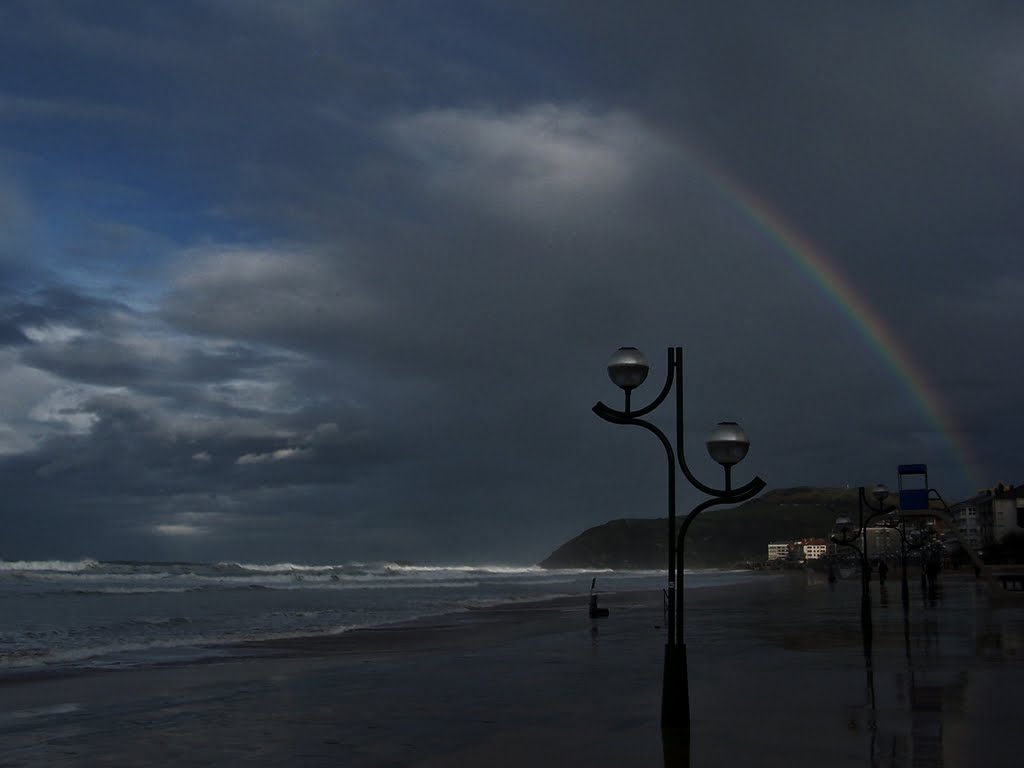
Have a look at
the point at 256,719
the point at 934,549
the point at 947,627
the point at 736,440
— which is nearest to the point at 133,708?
the point at 256,719

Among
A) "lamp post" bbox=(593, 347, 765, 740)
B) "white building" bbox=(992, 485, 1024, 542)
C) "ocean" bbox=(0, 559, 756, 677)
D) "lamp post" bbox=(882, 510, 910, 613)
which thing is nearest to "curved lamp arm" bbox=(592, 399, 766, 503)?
"lamp post" bbox=(593, 347, 765, 740)

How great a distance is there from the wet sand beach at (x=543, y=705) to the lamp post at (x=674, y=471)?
1.40 feet

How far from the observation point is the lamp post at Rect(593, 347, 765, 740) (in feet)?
38.6

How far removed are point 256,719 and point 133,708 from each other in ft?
8.91

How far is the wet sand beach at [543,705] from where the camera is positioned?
10750 millimetres

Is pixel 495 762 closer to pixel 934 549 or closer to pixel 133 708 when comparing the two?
pixel 133 708

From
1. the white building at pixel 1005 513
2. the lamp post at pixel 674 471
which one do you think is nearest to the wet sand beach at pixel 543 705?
the lamp post at pixel 674 471

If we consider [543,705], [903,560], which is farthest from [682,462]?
[903,560]

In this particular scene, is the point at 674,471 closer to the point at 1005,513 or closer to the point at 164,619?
the point at 164,619

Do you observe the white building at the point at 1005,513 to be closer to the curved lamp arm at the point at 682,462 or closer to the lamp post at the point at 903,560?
the lamp post at the point at 903,560

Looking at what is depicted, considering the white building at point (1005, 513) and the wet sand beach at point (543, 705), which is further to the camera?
the white building at point (1005, 513)

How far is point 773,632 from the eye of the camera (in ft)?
90.4

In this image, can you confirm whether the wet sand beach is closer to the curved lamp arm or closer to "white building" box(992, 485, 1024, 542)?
the curved lamp arm

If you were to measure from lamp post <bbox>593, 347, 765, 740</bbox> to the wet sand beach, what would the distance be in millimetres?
426
